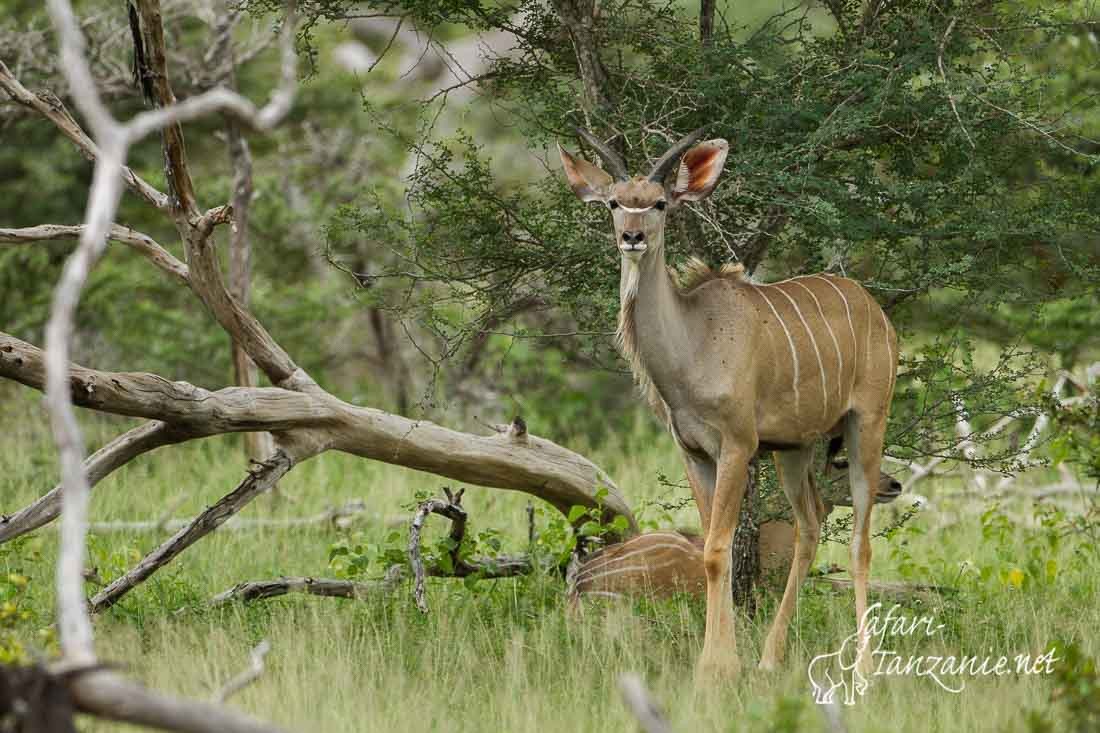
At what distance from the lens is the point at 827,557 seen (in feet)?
24.1

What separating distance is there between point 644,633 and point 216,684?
165 cm

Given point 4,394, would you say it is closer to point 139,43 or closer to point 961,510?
point 139,43

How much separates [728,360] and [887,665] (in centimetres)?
116

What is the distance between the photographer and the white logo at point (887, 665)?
4531 mm

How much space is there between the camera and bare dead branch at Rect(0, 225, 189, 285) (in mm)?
5285

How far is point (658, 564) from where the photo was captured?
5.79 metres

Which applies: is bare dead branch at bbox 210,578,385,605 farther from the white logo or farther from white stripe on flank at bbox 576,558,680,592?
the white logo

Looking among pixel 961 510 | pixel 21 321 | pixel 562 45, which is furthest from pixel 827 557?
pixel 21 321

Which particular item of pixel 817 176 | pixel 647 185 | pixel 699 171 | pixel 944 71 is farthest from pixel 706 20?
pixel 647 185

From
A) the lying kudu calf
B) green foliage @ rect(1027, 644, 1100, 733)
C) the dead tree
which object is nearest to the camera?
green foliage @ rect(1027, 644, 1100, 733)

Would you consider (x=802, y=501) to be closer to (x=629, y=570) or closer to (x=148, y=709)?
(x=629, y=570)

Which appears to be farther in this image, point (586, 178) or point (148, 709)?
point (586, 178)

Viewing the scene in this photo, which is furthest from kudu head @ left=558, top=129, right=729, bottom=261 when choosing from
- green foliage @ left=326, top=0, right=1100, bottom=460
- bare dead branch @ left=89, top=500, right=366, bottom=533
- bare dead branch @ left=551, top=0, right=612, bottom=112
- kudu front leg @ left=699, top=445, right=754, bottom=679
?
bare dead branch @ left=89, top=500, right=366, bottom=533

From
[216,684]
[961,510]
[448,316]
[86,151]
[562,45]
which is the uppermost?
[562,45]
